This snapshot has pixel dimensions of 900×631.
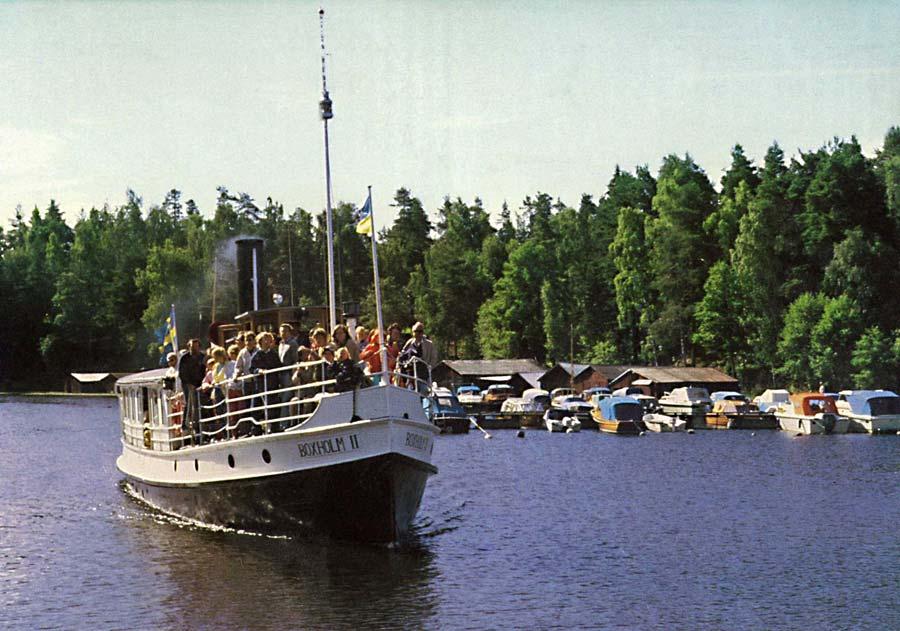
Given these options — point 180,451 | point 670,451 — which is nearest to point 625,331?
point 670,451

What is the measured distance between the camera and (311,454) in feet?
97.1

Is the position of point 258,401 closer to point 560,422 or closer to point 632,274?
point 560,422

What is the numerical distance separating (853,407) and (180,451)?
66.5m

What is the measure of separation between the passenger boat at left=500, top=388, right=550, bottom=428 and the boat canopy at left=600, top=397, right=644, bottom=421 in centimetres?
712

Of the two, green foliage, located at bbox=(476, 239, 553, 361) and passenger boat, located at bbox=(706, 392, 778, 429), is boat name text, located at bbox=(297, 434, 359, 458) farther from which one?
green foliage, located at bbox=(476, 239, 553, 361)

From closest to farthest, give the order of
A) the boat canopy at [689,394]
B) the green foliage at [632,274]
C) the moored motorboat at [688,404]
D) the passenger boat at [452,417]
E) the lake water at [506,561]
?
1. the lake water at [506,561]
2. the passenger boat at [452,417]
3. the moored motorboat at [688,404]
4. the boat canopy at [689,394]
5. the green foliage at [632,274]

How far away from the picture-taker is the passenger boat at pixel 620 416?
89562mm

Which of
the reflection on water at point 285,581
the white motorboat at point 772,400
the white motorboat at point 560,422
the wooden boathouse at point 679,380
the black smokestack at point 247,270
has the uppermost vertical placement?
the black smokestack at point 247,270

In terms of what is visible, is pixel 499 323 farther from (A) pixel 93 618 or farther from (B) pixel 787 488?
(A) pixel 93 618

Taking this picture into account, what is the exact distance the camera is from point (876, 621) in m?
25.6

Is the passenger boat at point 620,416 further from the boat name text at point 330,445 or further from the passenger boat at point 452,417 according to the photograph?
the boat name text at point 330,445

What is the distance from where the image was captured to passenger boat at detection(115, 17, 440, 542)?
2916 centimetres

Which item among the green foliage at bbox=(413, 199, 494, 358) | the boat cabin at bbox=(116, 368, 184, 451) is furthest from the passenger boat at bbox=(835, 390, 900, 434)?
the green foliage at bbox=(413, 199, 494, 358)

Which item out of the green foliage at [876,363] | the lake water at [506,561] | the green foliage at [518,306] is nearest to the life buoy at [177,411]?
the lake water at [506,561]
